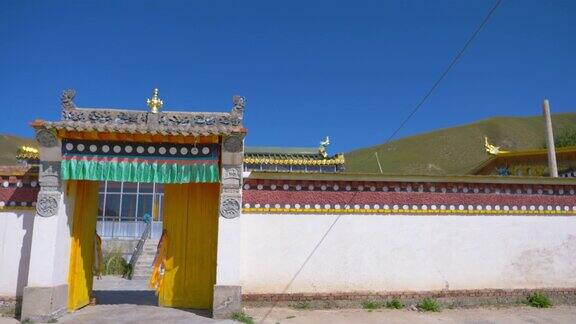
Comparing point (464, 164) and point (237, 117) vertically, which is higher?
point (464, 164)

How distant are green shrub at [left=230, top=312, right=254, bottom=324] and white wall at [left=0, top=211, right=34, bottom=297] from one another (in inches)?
168

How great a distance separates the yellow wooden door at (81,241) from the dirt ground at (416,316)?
3.61 metres

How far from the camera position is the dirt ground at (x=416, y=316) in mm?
9070

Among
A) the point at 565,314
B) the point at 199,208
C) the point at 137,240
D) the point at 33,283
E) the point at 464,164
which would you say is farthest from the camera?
the point at 464,164

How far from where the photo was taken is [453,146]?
8831 centimetres

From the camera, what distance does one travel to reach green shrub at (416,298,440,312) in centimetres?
991

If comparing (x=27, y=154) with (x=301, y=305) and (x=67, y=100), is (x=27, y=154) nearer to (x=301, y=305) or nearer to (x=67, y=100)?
(x=67, y=100)

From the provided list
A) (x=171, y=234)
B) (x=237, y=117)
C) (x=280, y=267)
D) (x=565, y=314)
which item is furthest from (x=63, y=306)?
(x=565, y=314)

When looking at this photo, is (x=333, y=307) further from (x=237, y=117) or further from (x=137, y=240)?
(x=137, y=240)

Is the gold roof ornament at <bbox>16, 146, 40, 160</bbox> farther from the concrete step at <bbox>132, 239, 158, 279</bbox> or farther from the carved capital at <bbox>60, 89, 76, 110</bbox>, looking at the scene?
the carved capital at <bbox>60, 89, 76, 110</bbox>

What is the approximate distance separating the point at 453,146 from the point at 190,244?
8484cm

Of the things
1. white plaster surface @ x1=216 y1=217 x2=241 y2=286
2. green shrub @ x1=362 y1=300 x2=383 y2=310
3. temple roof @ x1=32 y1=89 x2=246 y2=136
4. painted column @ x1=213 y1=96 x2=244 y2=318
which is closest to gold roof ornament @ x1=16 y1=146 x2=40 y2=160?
temple roof @ x1=32 y1=89 x2=246 y2=136

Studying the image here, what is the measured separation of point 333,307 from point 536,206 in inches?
207

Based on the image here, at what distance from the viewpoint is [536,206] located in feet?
35.5
